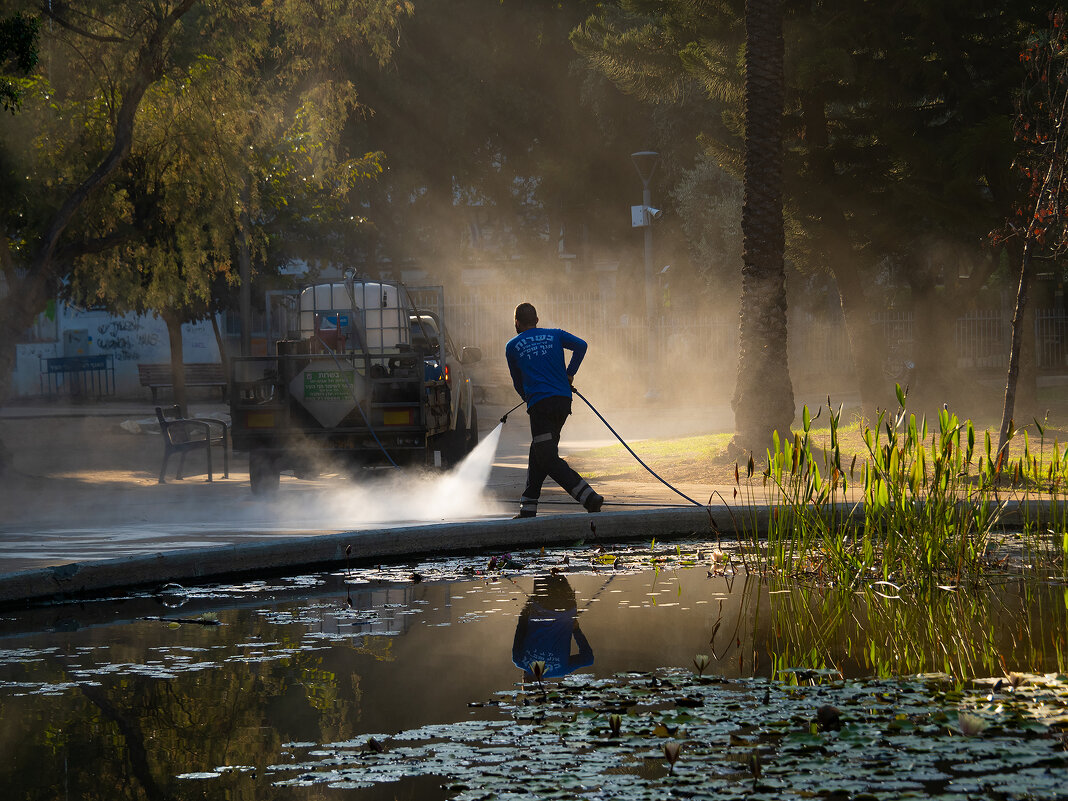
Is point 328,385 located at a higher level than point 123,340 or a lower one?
lower

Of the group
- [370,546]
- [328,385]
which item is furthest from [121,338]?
[370,546]

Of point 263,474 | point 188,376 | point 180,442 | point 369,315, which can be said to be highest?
point 188,376

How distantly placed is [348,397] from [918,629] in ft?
29.7

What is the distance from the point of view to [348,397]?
14.8m

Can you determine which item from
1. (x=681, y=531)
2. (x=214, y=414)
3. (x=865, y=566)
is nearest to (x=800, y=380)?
(x=214, y=414)

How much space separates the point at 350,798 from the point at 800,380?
103 feet

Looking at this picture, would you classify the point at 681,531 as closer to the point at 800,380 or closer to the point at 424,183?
the point at 800,380

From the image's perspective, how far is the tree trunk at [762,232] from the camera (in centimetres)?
1644

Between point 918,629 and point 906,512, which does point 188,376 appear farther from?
point 918,629

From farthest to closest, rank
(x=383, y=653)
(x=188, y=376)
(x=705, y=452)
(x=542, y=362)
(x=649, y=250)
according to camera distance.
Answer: (x=188, y=376) < (x=649, y=250) < (x=705, y=452) < (x=542, y=362) < (x=383, y=653)

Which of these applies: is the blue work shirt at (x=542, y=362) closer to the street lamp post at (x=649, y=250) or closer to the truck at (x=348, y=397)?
the truck at (x=348, y=397)

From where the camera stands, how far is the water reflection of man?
6.28 m

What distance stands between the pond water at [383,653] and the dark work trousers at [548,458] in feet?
5.54

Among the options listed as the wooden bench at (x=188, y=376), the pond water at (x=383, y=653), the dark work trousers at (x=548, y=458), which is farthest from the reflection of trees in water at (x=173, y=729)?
the wooden bench at (x=188, y=376)
